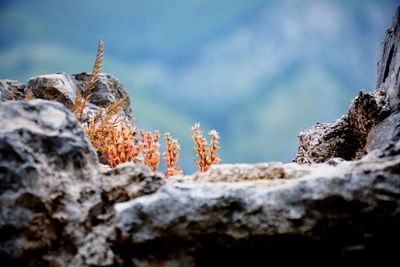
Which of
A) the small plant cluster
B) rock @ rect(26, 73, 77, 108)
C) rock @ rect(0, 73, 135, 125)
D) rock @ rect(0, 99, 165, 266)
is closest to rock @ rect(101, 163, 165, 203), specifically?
rock @ rect(0, 99, 165, 266)

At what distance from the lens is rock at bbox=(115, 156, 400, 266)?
1.91 m

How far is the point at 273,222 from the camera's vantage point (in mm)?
1965

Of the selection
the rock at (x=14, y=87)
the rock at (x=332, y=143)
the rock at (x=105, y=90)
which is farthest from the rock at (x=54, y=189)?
the rock at (x=105, y=90)

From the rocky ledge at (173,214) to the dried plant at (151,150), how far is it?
2.21 metres

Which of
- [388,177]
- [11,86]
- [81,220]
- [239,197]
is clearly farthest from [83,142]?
[11,86]

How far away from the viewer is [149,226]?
201cm

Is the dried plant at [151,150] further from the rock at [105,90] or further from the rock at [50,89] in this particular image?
the rock at [105,90]

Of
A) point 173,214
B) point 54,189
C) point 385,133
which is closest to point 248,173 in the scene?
point 173,214

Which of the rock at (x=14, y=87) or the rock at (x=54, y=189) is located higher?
the rock at (x=14, y=87)

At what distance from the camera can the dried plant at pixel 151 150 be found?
455 centimetres

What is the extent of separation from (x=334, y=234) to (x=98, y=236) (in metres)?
1.44

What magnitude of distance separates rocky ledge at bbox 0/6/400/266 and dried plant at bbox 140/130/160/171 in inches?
87.0

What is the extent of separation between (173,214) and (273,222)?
1.94 feet

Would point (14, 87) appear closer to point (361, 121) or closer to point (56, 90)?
point (56, 90)
